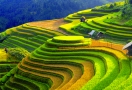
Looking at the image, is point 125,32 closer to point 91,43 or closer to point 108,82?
point 91,43

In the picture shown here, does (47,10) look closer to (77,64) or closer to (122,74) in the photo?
(77,64)

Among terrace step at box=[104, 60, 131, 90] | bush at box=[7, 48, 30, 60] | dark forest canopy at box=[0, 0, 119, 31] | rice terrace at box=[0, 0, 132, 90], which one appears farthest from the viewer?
dark forest canopy at box=[0, 0, 119, 31]

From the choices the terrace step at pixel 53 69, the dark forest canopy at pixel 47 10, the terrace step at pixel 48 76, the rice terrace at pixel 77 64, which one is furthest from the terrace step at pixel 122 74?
the dark forest canopy at pixel 47 10

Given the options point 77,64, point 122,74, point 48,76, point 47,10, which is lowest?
point 48,76

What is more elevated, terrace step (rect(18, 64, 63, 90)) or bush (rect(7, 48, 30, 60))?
bush (rect(7, 48, 30, 60))

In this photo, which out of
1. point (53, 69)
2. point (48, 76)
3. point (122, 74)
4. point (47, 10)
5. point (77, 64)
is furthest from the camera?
point (47, 10)

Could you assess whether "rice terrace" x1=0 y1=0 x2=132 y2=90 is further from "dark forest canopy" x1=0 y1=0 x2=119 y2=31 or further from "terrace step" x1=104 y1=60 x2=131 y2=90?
"dark forest canopy" x1=0 y1=0 x2=119 y2=31

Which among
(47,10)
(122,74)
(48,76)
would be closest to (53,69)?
(48,76)

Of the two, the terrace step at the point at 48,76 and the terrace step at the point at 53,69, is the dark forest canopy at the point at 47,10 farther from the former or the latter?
the terrace step at the point at 48,76

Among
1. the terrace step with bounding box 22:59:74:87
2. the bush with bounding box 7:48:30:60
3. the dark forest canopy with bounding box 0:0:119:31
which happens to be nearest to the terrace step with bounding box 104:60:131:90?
the terrace step with bounding box 22:59:74:87

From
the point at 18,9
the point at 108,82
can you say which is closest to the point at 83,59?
the point at 108,82

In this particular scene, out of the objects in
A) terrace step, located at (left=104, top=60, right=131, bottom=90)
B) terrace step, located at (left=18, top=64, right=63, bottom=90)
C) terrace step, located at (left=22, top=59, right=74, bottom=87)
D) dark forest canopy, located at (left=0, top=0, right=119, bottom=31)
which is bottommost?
terrace step, located at (left=18, top=64, right=63, bottom=90)
